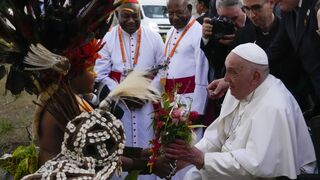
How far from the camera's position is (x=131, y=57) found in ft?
20.8

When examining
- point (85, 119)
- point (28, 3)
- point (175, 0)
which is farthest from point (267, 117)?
point (175, 0)

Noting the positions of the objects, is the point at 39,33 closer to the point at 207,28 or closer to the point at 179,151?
the point at 179,151

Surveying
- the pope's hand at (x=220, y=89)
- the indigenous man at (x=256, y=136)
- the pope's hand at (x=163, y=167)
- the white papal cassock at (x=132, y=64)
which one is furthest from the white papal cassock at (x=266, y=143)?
the white papal cassock at (x=132, y=64)

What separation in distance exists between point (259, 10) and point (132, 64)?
178 centimetres

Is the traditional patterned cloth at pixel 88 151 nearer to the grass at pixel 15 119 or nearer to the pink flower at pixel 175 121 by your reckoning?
the pink flower at pixel 175 121

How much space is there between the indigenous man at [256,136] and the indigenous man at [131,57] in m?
1.93

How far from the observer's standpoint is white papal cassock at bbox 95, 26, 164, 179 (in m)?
6.20

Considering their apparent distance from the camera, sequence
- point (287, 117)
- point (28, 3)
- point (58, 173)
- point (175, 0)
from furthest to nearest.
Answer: point (175, 0) → point (287, 117) → point (28, 3) → point (58, 173)

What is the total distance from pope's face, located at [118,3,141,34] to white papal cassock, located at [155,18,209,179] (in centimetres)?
44

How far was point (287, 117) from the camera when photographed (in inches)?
157

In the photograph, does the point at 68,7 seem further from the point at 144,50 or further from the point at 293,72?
the point at 144,50

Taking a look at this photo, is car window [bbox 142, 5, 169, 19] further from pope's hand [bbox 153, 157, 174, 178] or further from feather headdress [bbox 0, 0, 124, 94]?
feather headdress [bbox 0, 0, 124, 94]

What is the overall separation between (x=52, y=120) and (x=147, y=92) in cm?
60

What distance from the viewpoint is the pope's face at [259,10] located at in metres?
4.94
